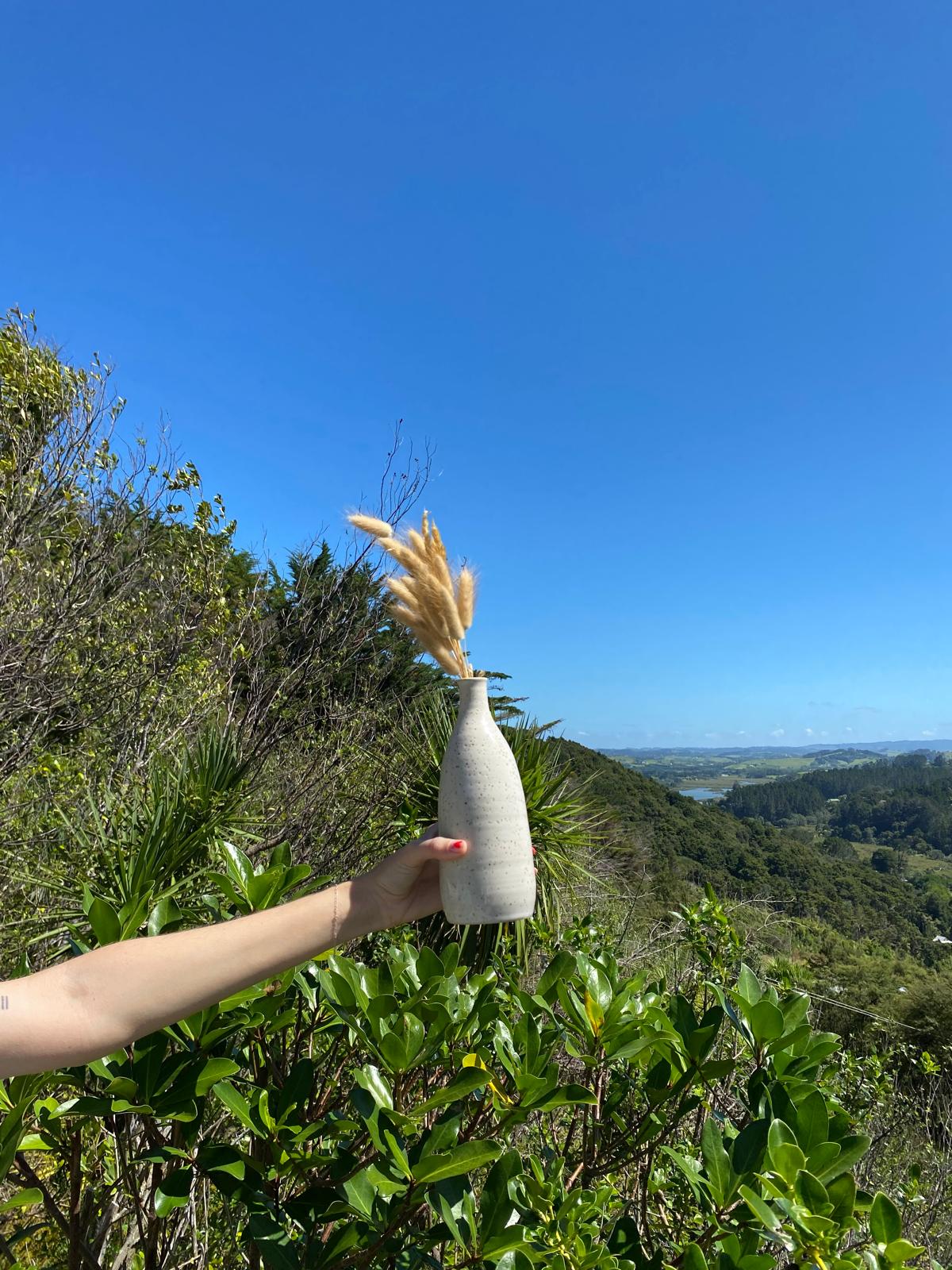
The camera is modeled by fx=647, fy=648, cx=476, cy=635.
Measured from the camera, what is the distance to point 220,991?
0.84 meters

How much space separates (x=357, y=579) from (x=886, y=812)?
6321 centimetres

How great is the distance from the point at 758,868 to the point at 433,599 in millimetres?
24851

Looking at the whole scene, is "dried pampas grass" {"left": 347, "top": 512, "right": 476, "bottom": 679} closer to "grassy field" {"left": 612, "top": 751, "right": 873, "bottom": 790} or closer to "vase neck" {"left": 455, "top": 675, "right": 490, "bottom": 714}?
"vase neck" {"left": 455, "top": 675, "right": 490, "bottom": 714}

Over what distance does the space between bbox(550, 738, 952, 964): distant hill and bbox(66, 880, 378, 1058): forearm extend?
15144 mm

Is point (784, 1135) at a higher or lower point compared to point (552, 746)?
lower

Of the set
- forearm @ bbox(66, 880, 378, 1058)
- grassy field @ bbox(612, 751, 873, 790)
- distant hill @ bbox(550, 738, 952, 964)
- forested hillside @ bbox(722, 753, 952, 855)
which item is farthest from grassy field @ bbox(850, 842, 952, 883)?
forearm @ bbox(66, 880, 378, 1058)

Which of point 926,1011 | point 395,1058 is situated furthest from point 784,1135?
point 926,1011

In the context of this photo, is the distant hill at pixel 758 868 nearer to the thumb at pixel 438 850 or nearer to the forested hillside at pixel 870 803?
the thumb at pixel 438 850

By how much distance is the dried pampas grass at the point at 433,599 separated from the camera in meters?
1.14

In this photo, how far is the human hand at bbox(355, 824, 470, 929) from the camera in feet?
3.42

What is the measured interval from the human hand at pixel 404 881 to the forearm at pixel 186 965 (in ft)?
0.29

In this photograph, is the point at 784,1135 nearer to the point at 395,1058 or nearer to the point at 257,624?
the point at 395,1058

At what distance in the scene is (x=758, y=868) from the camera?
22.4 metres

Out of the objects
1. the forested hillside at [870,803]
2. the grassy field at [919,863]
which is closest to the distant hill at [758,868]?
the grassy field at [919,863]
